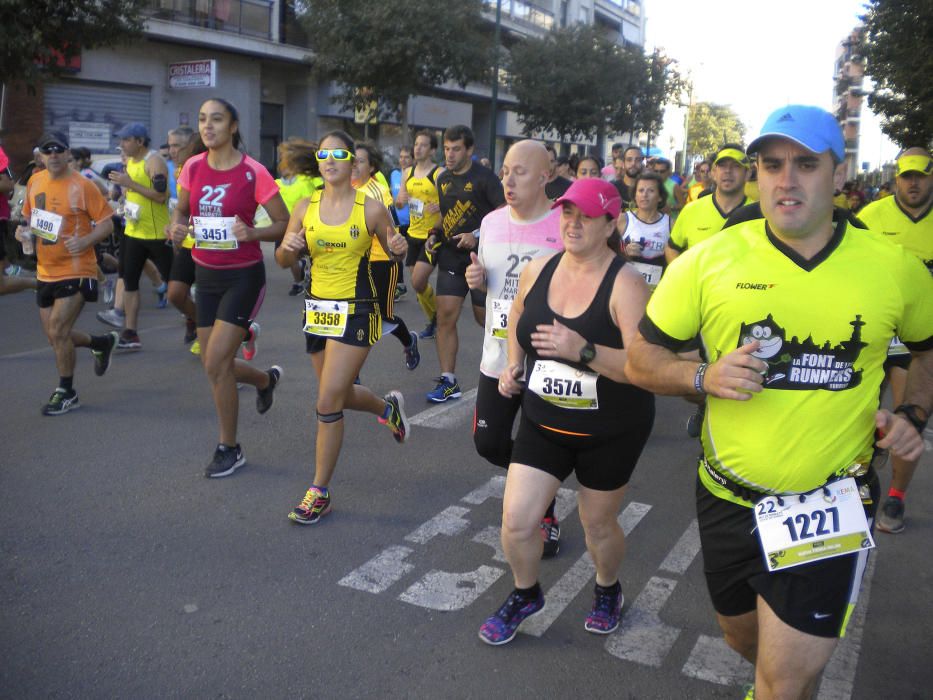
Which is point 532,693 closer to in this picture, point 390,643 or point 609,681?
point 609,681

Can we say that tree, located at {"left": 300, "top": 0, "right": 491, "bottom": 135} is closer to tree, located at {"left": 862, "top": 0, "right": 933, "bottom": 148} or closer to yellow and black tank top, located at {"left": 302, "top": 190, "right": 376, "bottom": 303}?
tree, located at {"left": 862, "top": 0, "right": 933, "bottom": 148}

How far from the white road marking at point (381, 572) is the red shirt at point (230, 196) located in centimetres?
216

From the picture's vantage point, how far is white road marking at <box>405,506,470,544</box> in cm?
474

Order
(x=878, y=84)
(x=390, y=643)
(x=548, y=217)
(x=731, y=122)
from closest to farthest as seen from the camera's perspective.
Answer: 1. (x=390, y=643)
2. (x=548, y=217)
3. (x=878, y=84)
4. (x=731, y=122)

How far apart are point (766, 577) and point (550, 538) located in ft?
7.02

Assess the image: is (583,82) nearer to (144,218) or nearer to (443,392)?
(144,218)

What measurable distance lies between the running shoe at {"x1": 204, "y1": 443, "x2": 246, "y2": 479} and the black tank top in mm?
2573

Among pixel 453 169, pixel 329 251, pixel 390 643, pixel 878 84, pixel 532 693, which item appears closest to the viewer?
pixel 532 693

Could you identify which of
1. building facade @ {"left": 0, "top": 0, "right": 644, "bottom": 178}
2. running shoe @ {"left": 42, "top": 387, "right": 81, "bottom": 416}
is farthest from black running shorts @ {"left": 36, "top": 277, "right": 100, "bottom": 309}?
building facade @ {"left": 0, "top": 0, "right": 644, "bottom": 178}

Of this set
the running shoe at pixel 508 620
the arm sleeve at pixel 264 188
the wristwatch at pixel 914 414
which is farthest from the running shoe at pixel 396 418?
the wristwatch at pixel 914 414

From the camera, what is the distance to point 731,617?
2660 millimetres

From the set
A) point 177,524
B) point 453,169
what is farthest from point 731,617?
point 453,169

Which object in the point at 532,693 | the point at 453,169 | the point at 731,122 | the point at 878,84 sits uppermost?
the point at 731,122

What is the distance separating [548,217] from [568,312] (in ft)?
4.04
